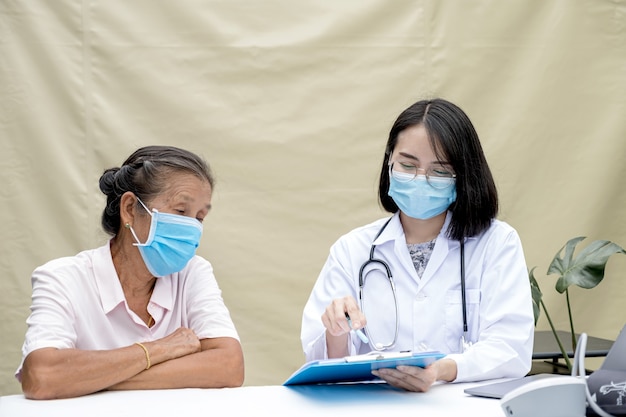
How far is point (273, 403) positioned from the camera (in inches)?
65.5

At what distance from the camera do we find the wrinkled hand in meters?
1.76

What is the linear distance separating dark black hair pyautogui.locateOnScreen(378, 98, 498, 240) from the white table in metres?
0.54

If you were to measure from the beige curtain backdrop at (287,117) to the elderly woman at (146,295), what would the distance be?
0.85 metres

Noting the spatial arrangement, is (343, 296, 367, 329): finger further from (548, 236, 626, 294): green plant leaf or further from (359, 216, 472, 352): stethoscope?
(548, 236, 626, 294): green plant leaf

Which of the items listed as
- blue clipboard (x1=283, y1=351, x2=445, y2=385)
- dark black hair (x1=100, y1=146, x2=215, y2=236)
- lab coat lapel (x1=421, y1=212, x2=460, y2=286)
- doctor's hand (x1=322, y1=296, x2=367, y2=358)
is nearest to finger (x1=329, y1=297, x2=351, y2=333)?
doctor's hand (x1=322, y1=296, x2=367, y2=358)

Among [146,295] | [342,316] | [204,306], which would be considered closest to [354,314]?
[342,316]

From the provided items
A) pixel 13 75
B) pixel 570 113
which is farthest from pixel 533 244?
Result: pixel 13 75

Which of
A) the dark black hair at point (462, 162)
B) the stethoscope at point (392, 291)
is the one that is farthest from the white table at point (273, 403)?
the dark black hair at point (462, 162)

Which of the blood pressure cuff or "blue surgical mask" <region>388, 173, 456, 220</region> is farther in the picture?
"blue surgical mask" <region>388, 173, 456, 220</region>

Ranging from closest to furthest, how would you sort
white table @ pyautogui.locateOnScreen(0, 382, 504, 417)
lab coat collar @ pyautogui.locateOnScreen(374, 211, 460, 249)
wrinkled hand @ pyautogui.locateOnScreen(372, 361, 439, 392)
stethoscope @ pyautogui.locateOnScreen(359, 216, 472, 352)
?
white table @ pyautogui.locateOnScreen(0, 382, 504, 417) → wrinkled hand @ pyautogui.locateOnScreen(372, 361, 439, 392) → stethoscope @ pyautogui.locateOnScreen(359, 216, 472, 352) → lab coat collar @ pyautogui.locateOnScreen(374, 211, 460, 249)

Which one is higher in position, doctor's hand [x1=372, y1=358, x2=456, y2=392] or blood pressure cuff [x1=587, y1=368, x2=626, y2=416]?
blood pressure cuff [x1=587, y1=368, x2=626, y2=416]

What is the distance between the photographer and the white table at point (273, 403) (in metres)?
1.59

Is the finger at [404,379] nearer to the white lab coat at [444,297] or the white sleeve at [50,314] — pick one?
the white lab coat at [444,297]

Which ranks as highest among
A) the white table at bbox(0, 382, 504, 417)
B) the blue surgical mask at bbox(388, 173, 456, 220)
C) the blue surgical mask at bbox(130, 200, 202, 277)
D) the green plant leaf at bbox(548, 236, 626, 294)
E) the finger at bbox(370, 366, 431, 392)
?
the blue surgical mask at bbox(388, 173, 456, 220)
